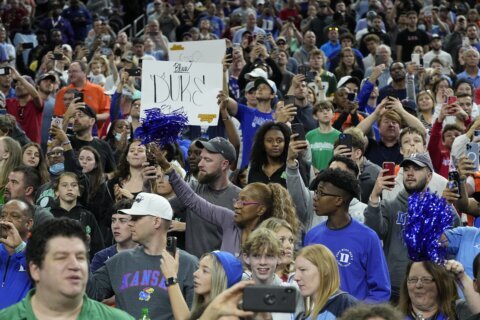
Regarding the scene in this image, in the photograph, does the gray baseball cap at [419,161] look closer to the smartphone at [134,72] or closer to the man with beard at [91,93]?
the smartphone at [134,72]

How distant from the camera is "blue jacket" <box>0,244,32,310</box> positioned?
781 centimetres

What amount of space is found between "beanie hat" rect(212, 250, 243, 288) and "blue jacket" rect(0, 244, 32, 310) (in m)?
1.61

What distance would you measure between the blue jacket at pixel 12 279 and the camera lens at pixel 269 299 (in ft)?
12.2

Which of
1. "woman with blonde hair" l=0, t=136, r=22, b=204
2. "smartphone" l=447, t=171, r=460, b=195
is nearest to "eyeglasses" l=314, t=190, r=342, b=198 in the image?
"smartphone" l=447, t=171, r=460, b=195

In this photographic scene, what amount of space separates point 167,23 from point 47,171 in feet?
40.6

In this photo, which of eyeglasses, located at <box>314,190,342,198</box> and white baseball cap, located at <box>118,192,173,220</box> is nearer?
white baseball cap, located at <box>118,192,173,220</box>

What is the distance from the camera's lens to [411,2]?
930 inches

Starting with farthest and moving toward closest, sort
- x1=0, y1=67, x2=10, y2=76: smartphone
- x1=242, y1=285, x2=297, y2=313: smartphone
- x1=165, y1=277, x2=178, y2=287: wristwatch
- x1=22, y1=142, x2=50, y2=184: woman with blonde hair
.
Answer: x1=0, y1=67, x2=10, y2=76: smartphone → x1=22, y1=142, x2=50, y2=184: woman with blonde hair → x1=165, y1=277, x2=178, y2=287: wristwatch → x1=242, y1=285, x2=297, y2=313: smartphone

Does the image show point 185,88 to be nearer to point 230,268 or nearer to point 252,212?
point 252,212

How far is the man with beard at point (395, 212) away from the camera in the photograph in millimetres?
8648

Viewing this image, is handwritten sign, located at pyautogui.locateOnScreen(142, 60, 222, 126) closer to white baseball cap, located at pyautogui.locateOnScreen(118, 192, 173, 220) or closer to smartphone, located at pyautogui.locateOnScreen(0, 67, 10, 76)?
smartphone, located at pyautogui.locateOnScreen(0, 67, 10, 76)

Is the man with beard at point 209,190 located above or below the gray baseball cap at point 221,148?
below

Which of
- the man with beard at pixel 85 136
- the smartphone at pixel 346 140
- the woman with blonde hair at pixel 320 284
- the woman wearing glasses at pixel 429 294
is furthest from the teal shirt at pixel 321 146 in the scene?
the woman with blonde hair at pixel 320 284

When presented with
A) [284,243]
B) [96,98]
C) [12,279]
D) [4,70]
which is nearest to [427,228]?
[284,243]
